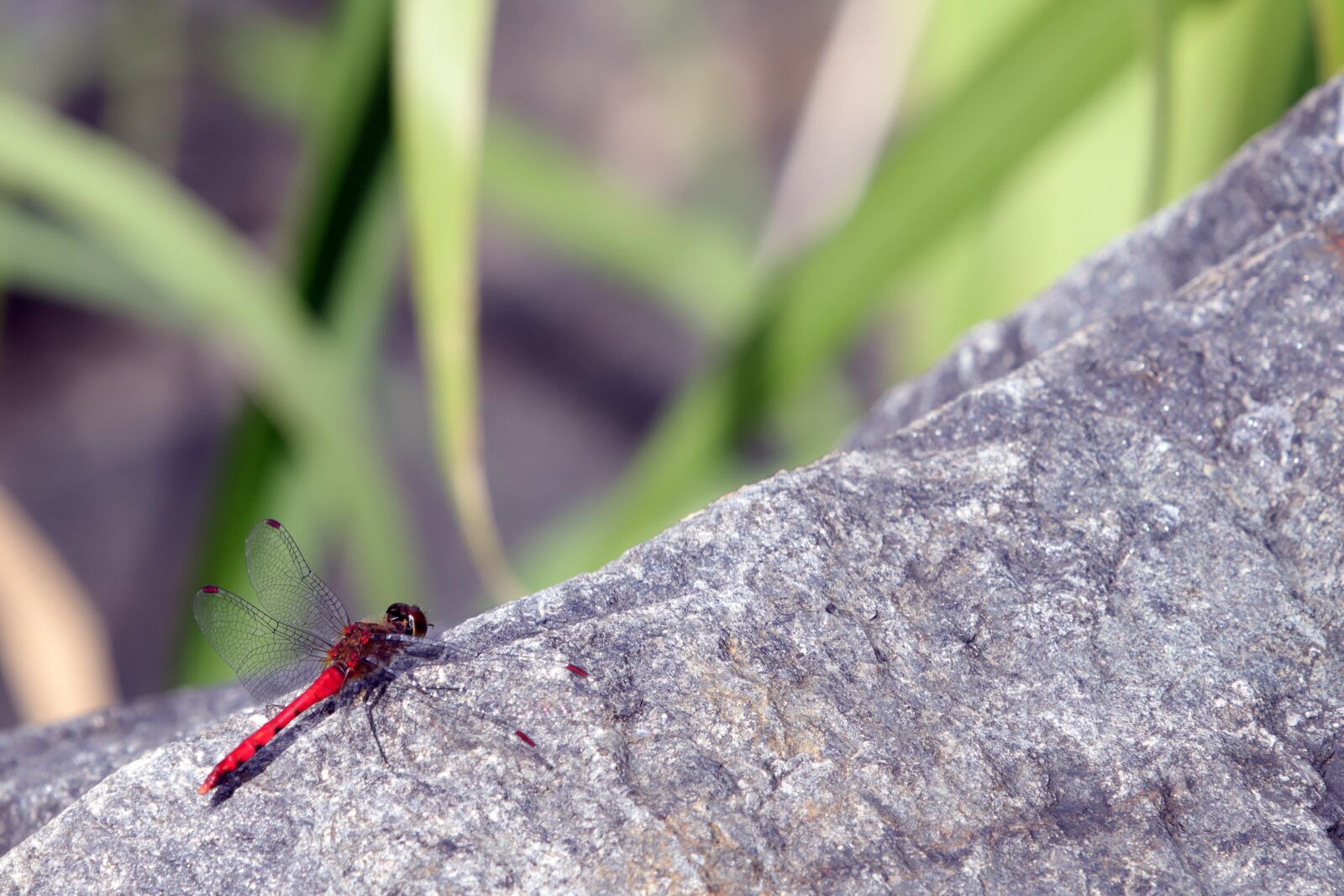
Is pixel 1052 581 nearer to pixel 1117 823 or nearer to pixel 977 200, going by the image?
pixel 1117 823

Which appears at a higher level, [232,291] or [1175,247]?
[232,291]

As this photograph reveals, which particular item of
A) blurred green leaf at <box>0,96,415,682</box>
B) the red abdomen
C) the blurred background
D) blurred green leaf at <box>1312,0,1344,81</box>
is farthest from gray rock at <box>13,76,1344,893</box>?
blurred green leaf at <box>0,96,415,682</box>

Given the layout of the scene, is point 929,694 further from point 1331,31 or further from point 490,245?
point 490,245

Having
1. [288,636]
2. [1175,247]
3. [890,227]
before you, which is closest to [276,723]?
[288,636]

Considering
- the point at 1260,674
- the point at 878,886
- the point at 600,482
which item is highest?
the point at 600,482

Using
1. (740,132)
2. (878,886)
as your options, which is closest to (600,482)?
(740,132)

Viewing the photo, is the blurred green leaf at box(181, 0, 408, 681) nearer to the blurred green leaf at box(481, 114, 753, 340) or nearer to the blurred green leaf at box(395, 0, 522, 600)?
the blurred green leaf at box(395, 0, 522, 600)
